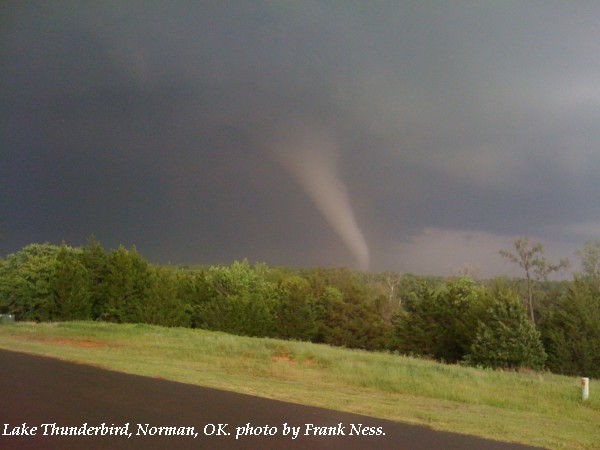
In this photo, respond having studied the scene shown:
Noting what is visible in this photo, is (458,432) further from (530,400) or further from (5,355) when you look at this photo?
(5,355)

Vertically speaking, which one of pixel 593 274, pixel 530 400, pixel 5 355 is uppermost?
pixel 593 274

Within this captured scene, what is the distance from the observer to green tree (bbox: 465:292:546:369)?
48.1 meters

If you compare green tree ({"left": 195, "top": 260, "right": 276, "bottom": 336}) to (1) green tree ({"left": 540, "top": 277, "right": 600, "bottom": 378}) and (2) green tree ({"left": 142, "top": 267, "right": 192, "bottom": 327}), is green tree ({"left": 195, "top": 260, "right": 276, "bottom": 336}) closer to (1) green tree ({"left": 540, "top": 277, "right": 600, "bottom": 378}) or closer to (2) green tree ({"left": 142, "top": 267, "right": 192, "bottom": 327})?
(2) green tree ({"left": 142, "top": 267, "right": 192, "bottom": 327})

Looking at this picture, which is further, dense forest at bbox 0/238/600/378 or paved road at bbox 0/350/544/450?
dense forest at bbox 0/238/600/378

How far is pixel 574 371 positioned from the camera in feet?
169

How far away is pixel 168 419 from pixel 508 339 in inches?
1692

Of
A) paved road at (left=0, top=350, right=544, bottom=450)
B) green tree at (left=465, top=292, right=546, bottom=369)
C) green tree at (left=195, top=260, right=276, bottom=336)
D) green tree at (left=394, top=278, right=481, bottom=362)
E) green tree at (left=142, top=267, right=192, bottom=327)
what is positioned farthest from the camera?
green tree at (left=195, top=260, right=276, bottom=336)

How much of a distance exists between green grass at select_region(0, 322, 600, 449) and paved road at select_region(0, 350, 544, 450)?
3.99ft

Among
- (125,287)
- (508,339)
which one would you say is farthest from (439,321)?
(125,287)

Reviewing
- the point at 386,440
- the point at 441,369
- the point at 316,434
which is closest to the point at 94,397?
the point at 316,434

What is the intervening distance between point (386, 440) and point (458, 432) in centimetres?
201

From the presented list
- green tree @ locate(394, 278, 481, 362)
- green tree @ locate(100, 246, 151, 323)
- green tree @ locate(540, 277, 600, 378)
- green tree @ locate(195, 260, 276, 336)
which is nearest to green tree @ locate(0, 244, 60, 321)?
green tree @ locate(100, 246, 151, 323)

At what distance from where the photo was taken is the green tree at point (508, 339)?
158ft

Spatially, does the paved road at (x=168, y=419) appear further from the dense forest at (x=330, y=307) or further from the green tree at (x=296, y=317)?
the green tree at (x=296, y=317)
